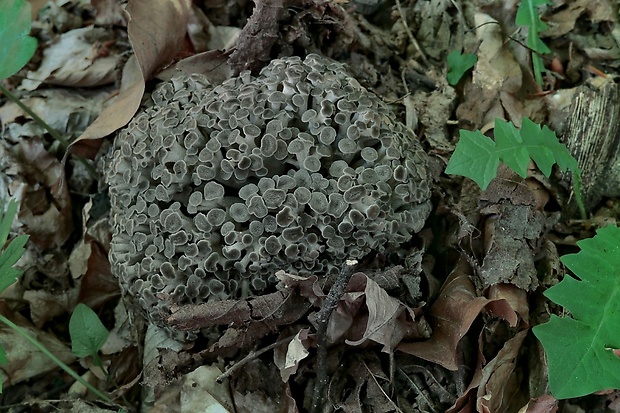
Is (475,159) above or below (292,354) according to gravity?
above

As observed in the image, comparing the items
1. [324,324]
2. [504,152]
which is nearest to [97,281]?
[324,324]

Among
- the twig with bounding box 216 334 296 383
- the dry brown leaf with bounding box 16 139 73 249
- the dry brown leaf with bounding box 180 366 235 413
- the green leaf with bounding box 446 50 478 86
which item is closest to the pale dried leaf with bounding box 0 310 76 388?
the dry brown leaf with bounding box 16 139 73 249

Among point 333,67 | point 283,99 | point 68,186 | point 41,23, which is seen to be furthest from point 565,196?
point 41,23

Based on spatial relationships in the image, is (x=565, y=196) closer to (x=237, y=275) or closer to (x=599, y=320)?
(x=599, y=320)

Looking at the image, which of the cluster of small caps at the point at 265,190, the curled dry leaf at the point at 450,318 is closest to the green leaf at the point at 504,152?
the cluster of small caps at the point at 265,190

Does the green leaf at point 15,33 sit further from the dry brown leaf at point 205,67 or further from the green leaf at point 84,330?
the green leaf at point 84,330

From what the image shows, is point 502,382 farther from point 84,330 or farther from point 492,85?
point 84,330
